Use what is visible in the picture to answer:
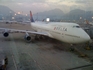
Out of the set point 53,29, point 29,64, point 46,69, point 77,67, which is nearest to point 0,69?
point 29,64

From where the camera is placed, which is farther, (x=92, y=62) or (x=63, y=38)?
(x=63, y=38)

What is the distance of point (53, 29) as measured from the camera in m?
11.4

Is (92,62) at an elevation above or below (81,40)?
below

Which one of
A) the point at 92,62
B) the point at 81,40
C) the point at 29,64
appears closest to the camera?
the point at 29,64

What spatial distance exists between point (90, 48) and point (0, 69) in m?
7.57

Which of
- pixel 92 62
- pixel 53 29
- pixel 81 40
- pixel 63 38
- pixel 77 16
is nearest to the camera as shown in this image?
pixel 92 62

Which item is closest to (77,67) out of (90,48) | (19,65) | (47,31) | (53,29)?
(19,65)

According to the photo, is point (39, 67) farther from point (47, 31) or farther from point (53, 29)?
point (47, 31)

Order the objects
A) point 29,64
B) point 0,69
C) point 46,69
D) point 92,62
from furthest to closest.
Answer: point 92,62 < point 29,64 < point 46,69 < point 0,69

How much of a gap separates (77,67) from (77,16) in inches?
280

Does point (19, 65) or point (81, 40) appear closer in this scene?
point (19, 65)

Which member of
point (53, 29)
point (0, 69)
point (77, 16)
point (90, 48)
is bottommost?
point (90, 48)

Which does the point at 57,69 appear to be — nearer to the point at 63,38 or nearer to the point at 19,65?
the point at 19,65

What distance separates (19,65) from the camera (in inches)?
251
